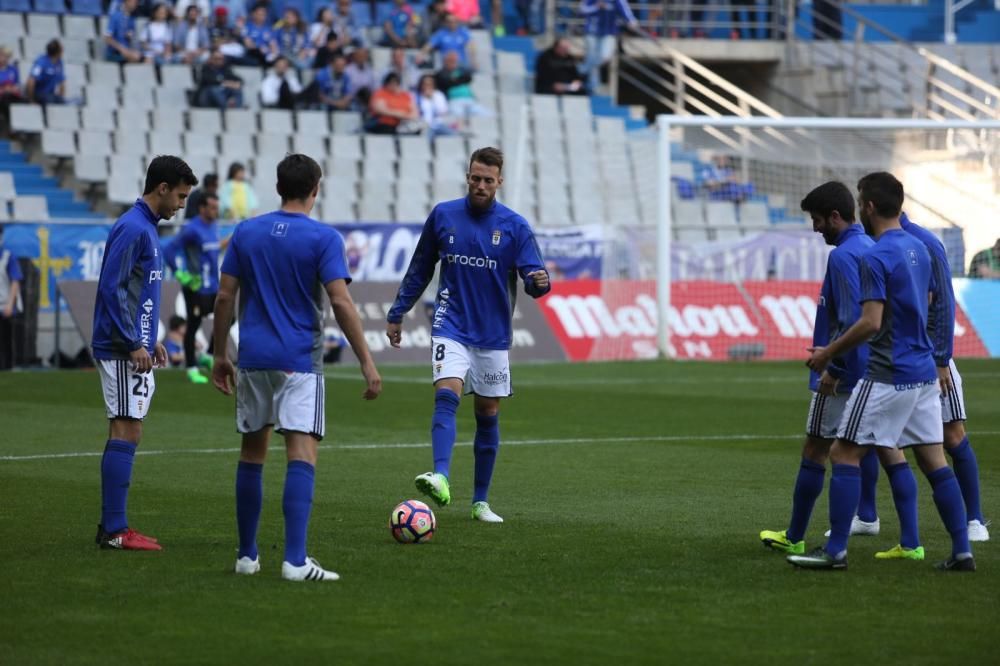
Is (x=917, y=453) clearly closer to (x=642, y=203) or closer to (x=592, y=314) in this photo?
(x=592, y=314)

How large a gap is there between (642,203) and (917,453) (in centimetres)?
2309

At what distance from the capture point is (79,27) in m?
28.9

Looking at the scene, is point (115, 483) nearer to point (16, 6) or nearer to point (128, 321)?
point (128, 321)

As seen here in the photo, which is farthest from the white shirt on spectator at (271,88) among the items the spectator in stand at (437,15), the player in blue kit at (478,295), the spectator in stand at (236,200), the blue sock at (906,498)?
the blue sock at (906,498)

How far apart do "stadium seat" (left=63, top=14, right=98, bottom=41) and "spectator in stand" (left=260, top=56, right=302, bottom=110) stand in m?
3.18

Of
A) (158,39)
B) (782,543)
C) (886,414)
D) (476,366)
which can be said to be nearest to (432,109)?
(158,39)

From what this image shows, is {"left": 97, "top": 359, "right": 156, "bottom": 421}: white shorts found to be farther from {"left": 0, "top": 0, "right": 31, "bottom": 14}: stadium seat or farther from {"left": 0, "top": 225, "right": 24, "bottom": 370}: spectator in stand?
{"left": 0, "top": 0, "right": 31, "bottom": 14}: stadium seat

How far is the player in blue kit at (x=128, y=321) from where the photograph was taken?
28.1 feet

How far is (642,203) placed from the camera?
30.9 metres

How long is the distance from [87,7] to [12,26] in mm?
1577

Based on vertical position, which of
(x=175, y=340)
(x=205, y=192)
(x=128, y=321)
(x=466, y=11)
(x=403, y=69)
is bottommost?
(x=175, y=340)

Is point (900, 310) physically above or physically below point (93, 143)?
below

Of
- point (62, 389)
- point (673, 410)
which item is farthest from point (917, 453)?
point (62, 389)

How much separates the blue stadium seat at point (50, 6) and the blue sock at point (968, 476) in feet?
77.8
